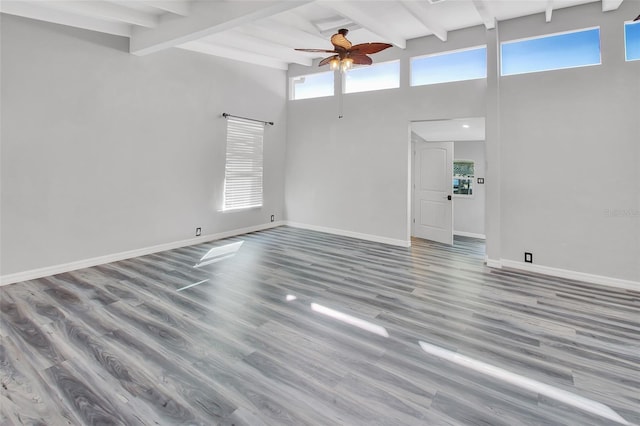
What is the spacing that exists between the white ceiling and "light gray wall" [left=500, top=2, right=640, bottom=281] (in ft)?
2.32

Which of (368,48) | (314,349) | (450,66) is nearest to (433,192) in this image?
(450,66)

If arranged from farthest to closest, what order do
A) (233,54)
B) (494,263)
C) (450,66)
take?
(233,54) → (450,66) → (494,263)

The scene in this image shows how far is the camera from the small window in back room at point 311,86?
6.59 meters

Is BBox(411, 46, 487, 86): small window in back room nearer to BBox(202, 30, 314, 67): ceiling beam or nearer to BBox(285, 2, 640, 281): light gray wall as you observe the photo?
BBox(285, 2, 640, 281): light gray wall

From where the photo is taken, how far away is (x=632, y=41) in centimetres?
377

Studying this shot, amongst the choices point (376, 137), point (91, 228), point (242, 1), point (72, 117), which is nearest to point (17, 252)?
point (91, 228)

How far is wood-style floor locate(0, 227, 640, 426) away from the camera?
183 cm

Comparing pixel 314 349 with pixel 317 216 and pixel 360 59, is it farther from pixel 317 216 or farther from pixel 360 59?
pixel 317 216

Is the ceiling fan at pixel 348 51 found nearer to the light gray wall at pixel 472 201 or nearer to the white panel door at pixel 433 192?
the white panel door at pixel 433 192

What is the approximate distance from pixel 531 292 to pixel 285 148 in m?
5.36

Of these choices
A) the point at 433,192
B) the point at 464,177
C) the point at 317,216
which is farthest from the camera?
the point at 464,177

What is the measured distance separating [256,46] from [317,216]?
11.3 ft

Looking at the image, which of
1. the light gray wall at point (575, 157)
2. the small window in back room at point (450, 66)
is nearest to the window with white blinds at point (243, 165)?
the small window in back room at point (450, 66)

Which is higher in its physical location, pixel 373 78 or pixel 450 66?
pixel 373 78
